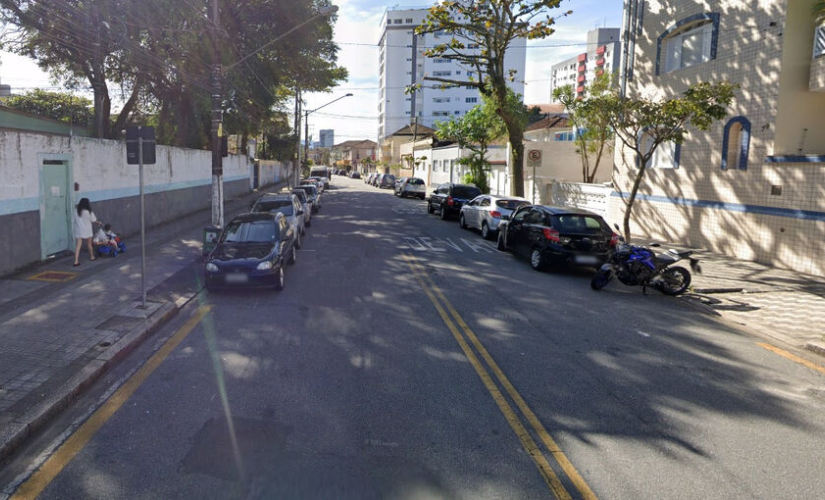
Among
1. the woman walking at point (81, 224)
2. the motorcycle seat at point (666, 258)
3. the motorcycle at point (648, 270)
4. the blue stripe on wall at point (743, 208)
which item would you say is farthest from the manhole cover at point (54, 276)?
the blue stripe on wall at point (743, 208)

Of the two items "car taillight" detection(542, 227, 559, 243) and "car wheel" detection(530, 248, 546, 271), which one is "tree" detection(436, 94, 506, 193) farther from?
"car taillight" detection(542, 227, 559, 243)

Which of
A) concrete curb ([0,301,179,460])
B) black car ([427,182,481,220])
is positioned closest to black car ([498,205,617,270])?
concrete curb ([0,301,179,460])

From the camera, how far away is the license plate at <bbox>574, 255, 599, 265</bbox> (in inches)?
490

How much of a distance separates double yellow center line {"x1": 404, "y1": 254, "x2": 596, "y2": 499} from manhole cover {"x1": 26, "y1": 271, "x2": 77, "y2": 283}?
7.12 metres

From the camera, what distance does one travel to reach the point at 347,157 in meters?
153

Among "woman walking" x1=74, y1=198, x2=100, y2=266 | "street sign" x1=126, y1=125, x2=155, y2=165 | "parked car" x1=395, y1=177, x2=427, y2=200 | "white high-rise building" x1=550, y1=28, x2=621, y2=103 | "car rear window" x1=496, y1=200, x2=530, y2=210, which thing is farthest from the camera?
"white high-rise building" x1=550, y1=28, x2=621, y2=103

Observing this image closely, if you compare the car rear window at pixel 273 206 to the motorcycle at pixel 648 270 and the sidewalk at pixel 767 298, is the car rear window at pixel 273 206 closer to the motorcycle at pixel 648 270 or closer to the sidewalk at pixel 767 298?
the motorcycle at pixel 648 270

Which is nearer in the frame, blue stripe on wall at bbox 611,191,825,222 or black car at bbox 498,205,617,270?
black car at bbox 498,205,617,270

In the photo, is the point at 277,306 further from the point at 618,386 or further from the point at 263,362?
the point at 618,386

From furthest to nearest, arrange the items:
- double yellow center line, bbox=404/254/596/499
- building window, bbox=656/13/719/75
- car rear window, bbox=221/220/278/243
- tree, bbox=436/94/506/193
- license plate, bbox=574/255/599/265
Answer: tree, bbox=436/94/506/193
building window, bbox=656/13/719/75
license plate, bbox=574/255/599/265
car rear window, bbox=221/220/278/243
double yellow center line, bbox=404/254/596/499

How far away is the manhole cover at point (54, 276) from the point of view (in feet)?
35.2

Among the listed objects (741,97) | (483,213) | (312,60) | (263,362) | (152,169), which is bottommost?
(263,362)

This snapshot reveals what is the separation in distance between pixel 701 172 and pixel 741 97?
231 centimetres

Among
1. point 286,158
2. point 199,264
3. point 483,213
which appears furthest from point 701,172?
point 286,158
